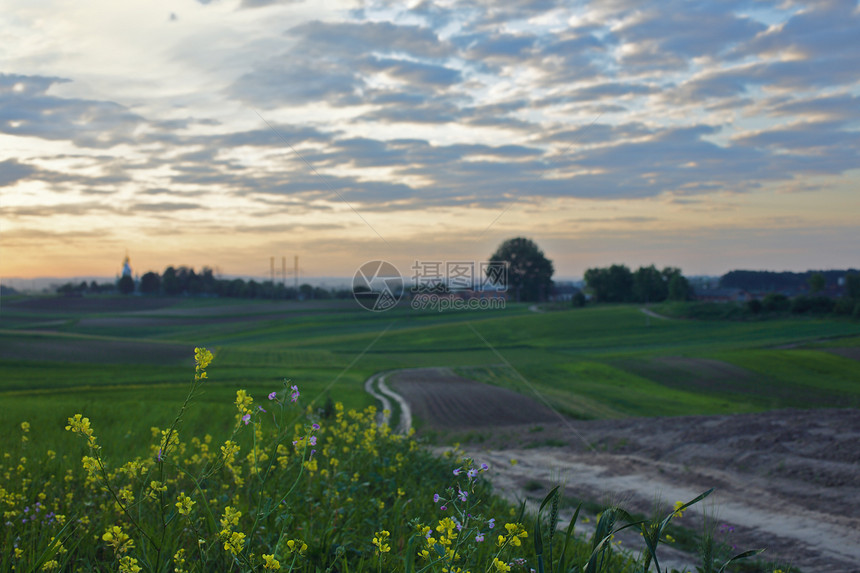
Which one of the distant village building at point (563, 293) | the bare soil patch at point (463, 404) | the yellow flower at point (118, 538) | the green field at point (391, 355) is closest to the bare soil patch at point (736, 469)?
the bare soil patch at point (463, 404)

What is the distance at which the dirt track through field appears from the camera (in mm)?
10570

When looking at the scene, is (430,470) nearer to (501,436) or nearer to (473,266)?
(473,266)

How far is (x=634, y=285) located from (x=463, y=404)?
221ft

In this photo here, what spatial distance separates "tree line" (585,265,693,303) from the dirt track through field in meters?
69.8

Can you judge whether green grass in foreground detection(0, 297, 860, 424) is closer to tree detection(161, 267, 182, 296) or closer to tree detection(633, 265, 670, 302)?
tree detection(161, 267, 182, 296)

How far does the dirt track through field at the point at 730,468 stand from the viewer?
1057cm

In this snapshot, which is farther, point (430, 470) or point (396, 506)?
point (430, 470)

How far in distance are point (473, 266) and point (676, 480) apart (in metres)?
9.51

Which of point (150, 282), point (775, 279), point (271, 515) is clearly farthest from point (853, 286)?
point (150, 282)

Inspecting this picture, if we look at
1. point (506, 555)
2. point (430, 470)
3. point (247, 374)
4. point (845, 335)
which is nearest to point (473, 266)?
point (430, 470)

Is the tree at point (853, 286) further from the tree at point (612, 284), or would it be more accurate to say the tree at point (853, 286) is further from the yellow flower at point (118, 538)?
the yellow flower at point (118, 538)

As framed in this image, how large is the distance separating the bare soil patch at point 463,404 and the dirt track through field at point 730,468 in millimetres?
926

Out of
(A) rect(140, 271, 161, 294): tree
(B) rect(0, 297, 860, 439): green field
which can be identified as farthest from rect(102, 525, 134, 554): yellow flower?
(A) rect(140, 271, 161, 294): tree

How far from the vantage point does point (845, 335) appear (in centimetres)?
5694
